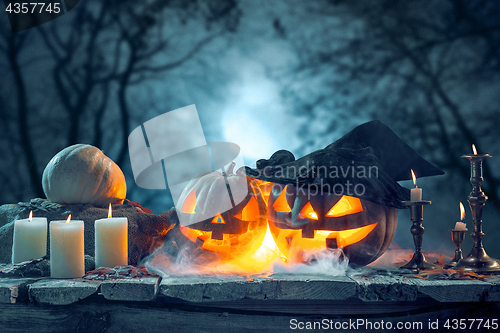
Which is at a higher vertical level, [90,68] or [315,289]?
[90,68]

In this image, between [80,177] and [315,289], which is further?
[80,177]

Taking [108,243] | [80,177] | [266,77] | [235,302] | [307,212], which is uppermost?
[266,77]

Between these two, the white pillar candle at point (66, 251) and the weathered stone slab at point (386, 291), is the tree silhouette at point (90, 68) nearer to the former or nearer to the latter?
the white pillar candle at point (66, 251)

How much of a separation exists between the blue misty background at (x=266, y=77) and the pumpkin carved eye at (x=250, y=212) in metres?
0.94

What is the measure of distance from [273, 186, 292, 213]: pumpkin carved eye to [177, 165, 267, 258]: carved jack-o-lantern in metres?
0.12

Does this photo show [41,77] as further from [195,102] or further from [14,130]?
[195,102]

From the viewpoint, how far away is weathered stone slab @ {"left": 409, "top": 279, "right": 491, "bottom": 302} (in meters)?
1.05

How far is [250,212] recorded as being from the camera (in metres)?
1.47

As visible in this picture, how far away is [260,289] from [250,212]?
1.49ft

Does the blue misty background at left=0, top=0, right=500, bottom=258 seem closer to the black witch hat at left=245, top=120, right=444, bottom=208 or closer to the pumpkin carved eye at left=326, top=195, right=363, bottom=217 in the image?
the black witch hat at left=245, top=120, right=444, bottom=208

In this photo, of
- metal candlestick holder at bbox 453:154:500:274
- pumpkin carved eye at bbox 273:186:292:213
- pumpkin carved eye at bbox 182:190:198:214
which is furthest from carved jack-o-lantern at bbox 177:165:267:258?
metal candlestick holder at bbox 453:154:500:274

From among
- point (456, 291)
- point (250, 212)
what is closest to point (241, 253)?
point (250, 212)

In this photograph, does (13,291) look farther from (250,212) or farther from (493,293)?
(493,293)

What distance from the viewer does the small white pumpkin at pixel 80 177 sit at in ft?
5.25
